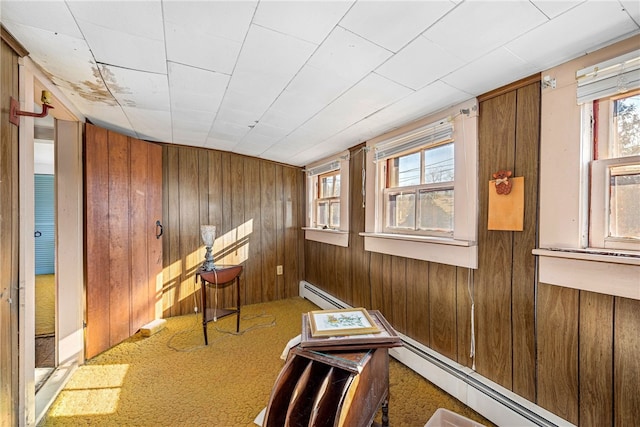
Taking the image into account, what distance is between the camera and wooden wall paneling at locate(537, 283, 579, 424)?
123 cm

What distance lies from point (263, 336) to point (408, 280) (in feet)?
4.81

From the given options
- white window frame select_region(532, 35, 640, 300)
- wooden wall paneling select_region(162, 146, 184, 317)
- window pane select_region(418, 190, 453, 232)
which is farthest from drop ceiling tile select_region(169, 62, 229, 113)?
white window frame select_region(532, 35, 640, 300)

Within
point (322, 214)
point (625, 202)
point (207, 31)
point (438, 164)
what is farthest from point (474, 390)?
point (322, 214)

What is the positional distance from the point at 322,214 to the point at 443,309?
2.03 meters

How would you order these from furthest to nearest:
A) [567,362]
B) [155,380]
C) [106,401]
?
[155,380]
[106,401]
[567,362]

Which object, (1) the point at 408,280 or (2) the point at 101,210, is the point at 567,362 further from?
(2) the point at 101,210

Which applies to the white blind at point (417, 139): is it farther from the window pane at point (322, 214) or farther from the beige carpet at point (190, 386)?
the beige carpet at point (190, 386)

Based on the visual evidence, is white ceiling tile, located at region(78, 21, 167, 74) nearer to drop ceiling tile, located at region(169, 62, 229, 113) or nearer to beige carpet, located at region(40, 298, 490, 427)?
drop ceiling tile, located at region(169, 62, 229, 113)

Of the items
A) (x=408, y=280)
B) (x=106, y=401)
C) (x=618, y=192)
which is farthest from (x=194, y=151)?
(x=618, y=192)

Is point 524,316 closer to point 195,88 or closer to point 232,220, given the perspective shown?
point 195,88

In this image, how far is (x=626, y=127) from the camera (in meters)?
1.14

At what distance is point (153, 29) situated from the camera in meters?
1.12

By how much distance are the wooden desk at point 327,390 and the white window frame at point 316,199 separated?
1.74m

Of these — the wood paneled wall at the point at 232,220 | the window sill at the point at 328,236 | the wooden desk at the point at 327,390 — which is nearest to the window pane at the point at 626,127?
the wooden desk at the point at 327,390
